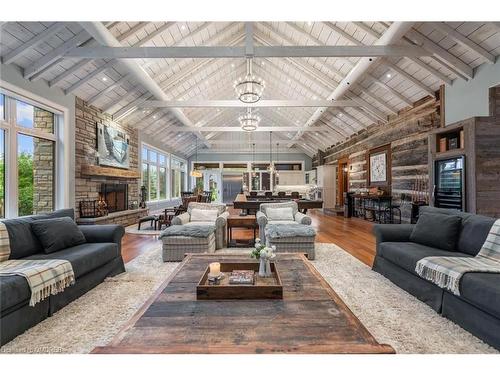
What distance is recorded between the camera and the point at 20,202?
4520 mm

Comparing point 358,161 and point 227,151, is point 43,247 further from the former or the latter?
point 227,151

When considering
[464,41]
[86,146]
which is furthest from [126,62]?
[464,41]

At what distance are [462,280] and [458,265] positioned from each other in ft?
0.75

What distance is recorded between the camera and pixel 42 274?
216cm

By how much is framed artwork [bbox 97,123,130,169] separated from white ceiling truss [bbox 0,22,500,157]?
0.50m

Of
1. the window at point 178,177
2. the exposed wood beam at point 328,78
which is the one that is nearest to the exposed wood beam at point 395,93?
the exposed wood beam at point 328,78

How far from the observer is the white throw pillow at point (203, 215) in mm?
4926

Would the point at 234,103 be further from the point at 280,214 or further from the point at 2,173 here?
the point at 2,173

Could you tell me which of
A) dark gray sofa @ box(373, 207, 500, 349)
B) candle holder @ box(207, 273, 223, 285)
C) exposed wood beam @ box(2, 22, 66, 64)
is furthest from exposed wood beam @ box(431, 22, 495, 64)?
exposed wood beam @ box(2, 22, 66, 64)

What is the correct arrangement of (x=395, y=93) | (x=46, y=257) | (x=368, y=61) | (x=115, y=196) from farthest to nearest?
(x=115, y=196), (x=395, y=93), (x=368, y=61), (x=46, y=257)

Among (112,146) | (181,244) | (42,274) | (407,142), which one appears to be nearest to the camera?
(42,274)

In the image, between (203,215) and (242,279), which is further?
(203,215)

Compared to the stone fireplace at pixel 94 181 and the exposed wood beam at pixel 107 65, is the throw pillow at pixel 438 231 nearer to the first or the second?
the exposed wood beam at pixel 107 65

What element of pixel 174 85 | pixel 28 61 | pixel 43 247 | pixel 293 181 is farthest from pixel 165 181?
pixel 43 247
